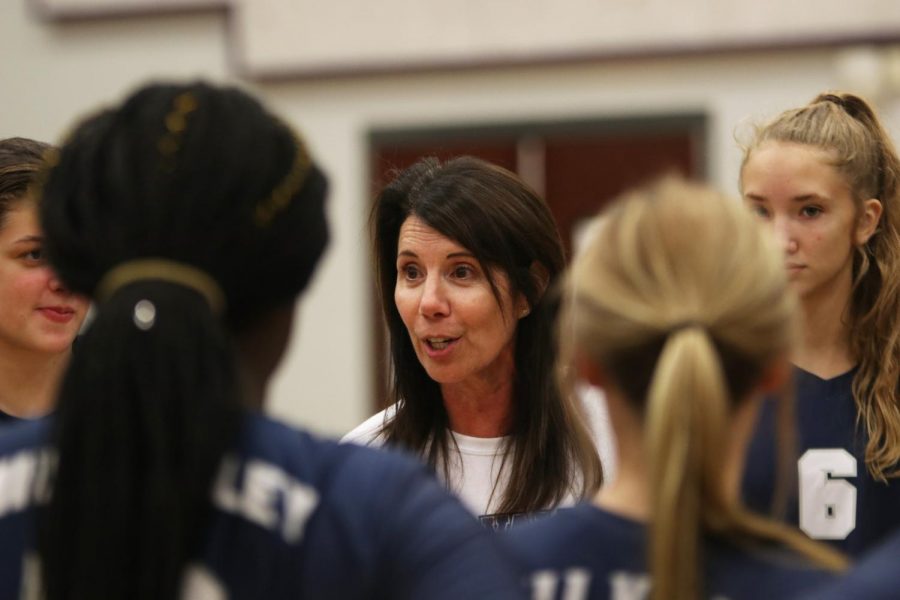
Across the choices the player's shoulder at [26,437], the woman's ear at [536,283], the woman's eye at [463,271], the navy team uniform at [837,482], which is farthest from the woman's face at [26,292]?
the player's shoulder at [26,437]

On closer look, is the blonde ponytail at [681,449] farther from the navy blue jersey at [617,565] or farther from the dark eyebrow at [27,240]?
the dark eyebrow at [27,240]

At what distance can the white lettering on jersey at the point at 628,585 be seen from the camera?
4.97 ft

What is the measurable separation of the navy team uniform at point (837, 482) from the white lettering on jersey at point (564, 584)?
4.35ft

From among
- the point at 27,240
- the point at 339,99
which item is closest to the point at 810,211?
the point at 27,240

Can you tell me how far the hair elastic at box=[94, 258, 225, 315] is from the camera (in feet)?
4.67

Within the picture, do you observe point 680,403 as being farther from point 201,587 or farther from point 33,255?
point 33,255

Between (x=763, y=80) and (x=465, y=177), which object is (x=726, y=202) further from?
(x=763, y=80)

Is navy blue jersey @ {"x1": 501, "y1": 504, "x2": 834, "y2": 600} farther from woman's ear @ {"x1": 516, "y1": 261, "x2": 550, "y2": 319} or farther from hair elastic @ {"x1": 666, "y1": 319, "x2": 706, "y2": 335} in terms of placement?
woman's ear @ {"x1": 516, "y1": 261, "x2": 550, "y2": 319}

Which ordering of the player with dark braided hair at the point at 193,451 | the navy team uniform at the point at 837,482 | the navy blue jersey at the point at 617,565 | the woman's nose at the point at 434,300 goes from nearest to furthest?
the player with dark braided hair at the point at 193,451 < the navy blue jersey at the point at 617,565 < the navy team uniform at the point at 837,482 < the woman's nose at the point at 434,300

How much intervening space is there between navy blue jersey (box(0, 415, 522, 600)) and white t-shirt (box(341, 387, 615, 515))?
1435 millimetres

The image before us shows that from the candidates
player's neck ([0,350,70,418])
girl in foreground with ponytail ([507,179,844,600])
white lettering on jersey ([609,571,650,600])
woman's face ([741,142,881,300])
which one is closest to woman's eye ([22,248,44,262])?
player's neck ([0,350,70,418])

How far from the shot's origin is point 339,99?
8.00 meters

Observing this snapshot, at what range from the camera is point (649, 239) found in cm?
155

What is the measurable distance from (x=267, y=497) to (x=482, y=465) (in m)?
1.56
